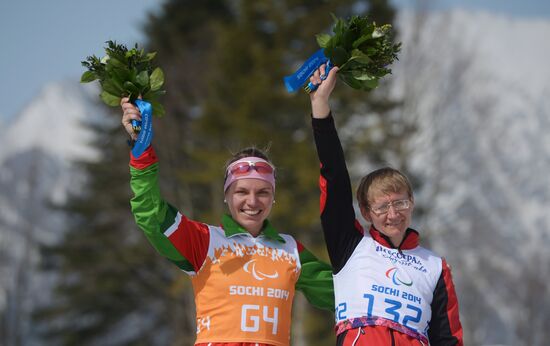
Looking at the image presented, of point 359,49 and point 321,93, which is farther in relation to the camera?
point 359,49

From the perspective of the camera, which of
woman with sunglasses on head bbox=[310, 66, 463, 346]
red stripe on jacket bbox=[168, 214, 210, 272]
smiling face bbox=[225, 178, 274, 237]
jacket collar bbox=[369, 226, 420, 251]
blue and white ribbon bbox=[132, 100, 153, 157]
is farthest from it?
smiling face bbox=[225, 178, 274, 237]

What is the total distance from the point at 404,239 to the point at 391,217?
205mm

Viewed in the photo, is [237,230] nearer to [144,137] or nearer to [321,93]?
[144,137]

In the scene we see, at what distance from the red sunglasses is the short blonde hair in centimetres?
53

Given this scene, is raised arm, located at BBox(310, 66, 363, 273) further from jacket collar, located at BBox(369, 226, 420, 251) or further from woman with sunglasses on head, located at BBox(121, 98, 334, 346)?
woman with sunglasses on head, located at BBox(121, 98, 334, 346)

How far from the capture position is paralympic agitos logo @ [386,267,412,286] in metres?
3.67

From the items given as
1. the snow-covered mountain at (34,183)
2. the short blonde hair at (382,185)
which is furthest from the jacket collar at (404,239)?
the snow-covered mountain at (34,183)

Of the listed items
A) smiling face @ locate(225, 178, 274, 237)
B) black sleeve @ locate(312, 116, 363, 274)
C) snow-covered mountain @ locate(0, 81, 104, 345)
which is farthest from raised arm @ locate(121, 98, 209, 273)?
snow-covered mountain @ locate(0, 81, 104, 345)

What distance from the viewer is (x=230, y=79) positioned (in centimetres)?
1759

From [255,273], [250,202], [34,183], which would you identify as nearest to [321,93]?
[250,202]

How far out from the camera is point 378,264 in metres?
3.71

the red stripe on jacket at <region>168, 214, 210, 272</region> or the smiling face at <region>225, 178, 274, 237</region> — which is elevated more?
the smiling face at <region>225, 178, 274, 237</region>

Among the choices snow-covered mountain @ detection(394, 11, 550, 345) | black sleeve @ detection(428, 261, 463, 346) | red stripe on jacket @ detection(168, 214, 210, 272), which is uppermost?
snow-covered mountain @ detection(394, 11, 550, 345)

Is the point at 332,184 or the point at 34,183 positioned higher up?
the point at 34,183
